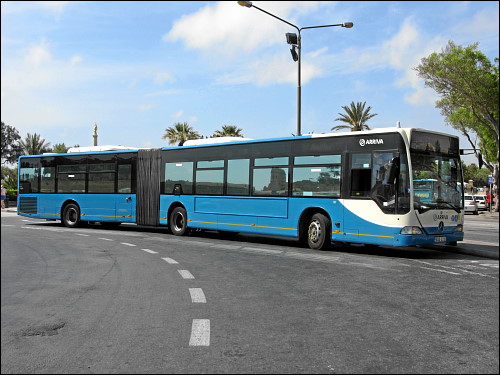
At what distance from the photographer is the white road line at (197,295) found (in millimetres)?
6461

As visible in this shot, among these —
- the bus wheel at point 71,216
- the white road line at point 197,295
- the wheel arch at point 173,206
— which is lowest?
the white road line at point 197,295

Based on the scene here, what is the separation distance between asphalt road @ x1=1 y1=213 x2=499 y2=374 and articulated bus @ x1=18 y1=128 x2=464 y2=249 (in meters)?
1.48

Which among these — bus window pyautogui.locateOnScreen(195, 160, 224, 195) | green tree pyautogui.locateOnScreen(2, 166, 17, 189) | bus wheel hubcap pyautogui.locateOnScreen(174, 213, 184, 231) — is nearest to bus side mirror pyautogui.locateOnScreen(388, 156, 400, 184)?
bus window pyautogui.locateOnScreen(195, 160, 224, 195)

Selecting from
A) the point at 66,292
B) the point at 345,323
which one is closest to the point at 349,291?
the point at 345,323

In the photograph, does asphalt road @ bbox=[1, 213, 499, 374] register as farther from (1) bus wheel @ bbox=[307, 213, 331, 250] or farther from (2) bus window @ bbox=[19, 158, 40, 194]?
(2) bus window @ bbox=[19, 158, 40, 194]

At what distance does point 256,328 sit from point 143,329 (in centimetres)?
114

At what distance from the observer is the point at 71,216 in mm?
20125

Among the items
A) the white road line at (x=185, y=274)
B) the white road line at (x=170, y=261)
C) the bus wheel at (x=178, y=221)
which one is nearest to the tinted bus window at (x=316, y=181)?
the white road line at (x=170, y=261)

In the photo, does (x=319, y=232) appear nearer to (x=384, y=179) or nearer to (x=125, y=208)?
(x=384, y=179)

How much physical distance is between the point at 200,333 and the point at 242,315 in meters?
0.84

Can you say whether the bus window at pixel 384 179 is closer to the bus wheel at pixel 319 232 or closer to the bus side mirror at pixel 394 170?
the bus side mirror at pixel 394 170

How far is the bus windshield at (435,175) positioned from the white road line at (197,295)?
5616 mm

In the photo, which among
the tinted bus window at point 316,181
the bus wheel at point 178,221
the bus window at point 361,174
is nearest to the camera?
the bus window at point 361,174

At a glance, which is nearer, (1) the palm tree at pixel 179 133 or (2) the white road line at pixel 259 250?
(2) the white road line at pixel 259 250
